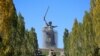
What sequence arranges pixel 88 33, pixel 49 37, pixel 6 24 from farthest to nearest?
1. pixel 49 37
2. pixel 88 33
3. pixel 6 24

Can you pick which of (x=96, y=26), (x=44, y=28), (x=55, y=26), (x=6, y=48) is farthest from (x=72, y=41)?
(x=6, y=48)

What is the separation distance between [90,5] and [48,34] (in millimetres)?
59675

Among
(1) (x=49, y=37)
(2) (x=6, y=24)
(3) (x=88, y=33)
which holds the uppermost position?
(1) (x=49, y=37)

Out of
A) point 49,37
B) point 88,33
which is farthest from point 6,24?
point 49,37

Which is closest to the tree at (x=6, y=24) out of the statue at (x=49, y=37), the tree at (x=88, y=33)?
the tree at (x=88, y=33)

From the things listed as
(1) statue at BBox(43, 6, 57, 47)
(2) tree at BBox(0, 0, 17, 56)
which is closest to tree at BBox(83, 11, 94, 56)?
(2) tree at BBox(0, 0, 17, 56)

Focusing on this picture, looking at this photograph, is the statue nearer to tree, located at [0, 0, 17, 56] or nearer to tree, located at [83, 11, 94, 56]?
tree, located at [83, 11, 94, 56]

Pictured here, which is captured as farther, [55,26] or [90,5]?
[55,26]

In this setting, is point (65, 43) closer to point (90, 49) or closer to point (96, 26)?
point (90, 49)

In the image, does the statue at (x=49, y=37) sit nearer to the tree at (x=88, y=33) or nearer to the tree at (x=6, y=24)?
the tree at (x=88, y=33)

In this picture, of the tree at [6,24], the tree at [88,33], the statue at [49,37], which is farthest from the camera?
the statue at [49,37]

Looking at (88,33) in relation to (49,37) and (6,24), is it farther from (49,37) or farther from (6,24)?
(49,37)

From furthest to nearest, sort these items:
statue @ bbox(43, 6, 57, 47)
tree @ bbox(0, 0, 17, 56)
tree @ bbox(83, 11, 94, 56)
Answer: statue @ bbox(43, 6, 57, 47) → tree @ bbox(83, 11, 94, 56) → tree @ bbox(0, 0, 17, 56)

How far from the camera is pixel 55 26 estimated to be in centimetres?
9656
